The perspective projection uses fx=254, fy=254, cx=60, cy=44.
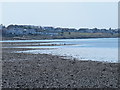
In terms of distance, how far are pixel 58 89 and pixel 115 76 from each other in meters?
6.75

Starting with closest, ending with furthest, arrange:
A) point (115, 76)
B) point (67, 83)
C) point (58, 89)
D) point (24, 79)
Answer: point (58, 89) → point (67, 83) → point (24, 79) → point (115, 76)

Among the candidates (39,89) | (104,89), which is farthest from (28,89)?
(104,89)

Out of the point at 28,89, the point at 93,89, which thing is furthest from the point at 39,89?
the point at 93,89

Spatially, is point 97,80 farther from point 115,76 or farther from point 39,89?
point 39,89

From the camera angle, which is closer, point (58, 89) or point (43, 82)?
point (58, 89)

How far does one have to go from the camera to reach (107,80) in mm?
17578

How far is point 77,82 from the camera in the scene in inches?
650

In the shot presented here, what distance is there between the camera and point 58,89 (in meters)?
14.2

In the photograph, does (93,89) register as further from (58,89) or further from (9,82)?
(9,82)

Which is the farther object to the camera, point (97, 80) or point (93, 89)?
point (97, 80)

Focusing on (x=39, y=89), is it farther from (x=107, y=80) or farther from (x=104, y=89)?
(x=107, y=80)

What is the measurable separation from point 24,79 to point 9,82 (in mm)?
1475

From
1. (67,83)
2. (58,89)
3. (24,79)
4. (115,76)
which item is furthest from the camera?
(115,76)

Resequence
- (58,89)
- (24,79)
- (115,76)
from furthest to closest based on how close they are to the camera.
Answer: (115,76), (24,79), (58,89)
